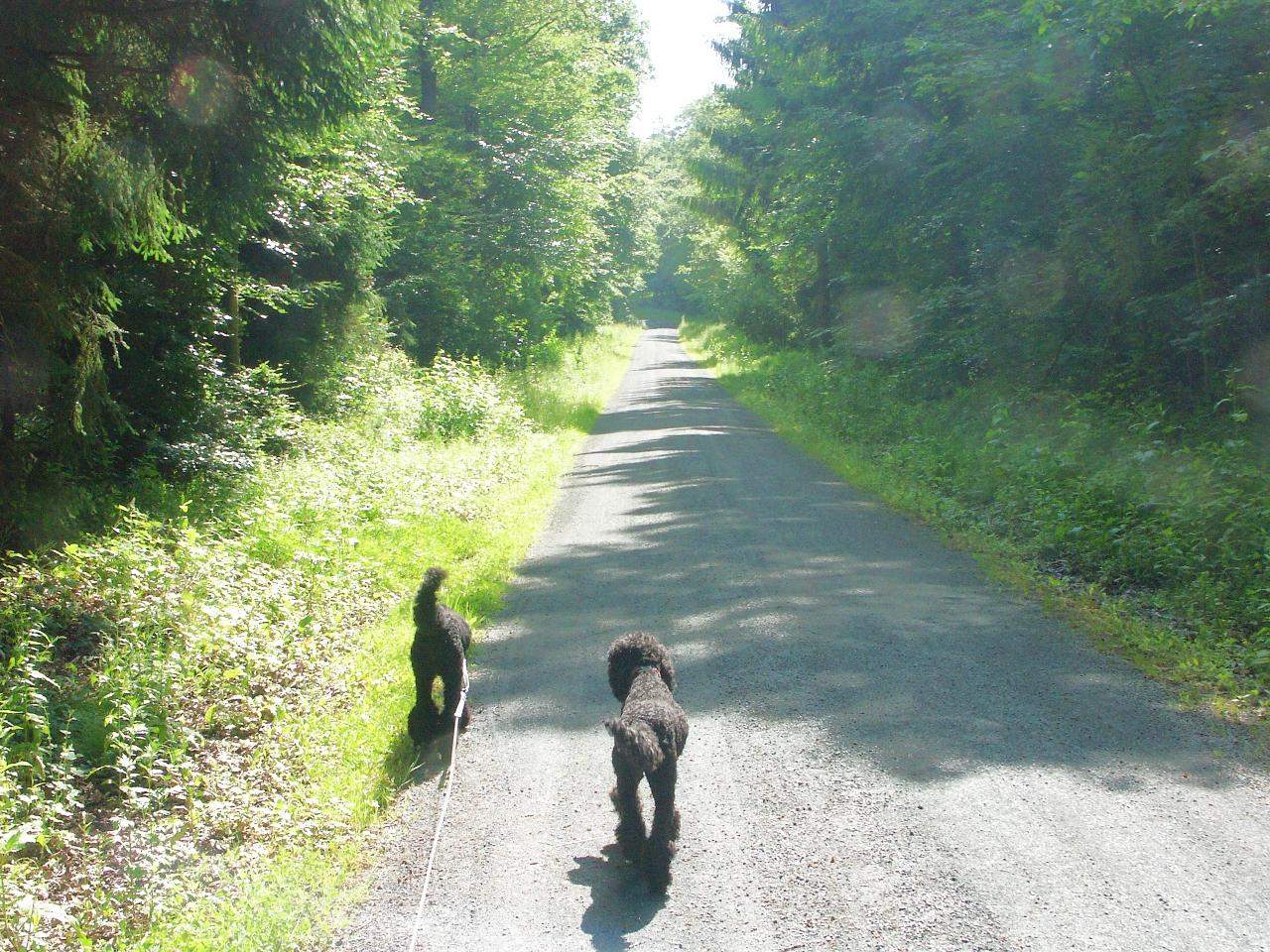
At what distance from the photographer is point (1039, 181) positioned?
51.8ft

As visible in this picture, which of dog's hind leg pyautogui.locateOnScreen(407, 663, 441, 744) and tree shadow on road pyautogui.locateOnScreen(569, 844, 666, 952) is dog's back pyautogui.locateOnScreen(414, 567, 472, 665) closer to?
dog's hind leg pyautogui.locateOnScreen(407, 663, 441, 744)

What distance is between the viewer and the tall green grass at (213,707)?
13.0ft

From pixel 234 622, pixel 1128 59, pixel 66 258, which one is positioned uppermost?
pixel 1128 59

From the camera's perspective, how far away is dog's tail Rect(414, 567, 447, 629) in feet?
18.4

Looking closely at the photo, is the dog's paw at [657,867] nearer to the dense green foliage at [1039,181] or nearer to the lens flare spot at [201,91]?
the lens flare spot at [201,91]

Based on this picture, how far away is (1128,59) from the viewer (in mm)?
12602

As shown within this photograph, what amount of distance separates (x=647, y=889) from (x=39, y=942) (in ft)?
7.77

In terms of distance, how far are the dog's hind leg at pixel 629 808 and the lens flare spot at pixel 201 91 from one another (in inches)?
231

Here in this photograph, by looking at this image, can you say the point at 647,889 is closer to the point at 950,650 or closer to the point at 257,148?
the point at 950,650

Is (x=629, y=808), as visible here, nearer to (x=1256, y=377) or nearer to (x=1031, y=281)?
(x=1256, y=377)

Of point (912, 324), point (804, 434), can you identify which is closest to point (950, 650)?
point (804, 434)

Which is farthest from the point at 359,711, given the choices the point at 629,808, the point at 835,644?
the point at 835,644

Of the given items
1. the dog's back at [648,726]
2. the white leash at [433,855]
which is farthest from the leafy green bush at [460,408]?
the dog's back at [648,726]

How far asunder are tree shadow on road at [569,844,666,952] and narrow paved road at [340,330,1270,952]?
1 cm
